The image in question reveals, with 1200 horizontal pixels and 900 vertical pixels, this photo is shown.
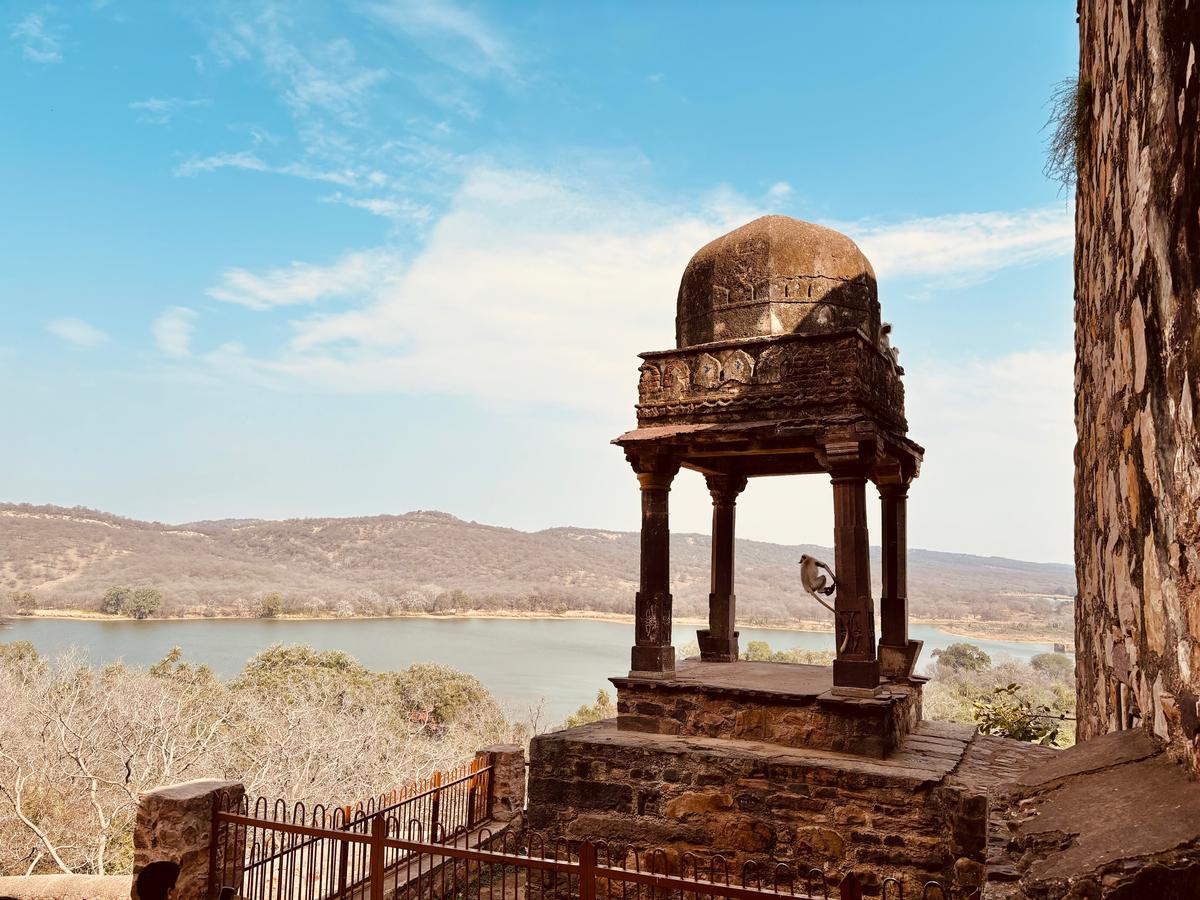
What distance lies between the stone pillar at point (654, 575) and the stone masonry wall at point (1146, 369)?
19.4 ft

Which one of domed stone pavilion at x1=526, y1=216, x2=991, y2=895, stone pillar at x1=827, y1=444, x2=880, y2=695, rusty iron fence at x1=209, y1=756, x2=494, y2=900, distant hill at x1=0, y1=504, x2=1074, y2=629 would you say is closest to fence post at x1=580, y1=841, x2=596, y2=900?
rusty iron fence at x1=209, y1=756, x2=494, y2=900

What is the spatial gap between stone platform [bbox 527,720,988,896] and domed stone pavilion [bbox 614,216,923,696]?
2.72 ft

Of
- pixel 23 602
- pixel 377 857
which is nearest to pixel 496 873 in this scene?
pixel 377 857

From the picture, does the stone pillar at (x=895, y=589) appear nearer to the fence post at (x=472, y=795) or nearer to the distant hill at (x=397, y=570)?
the fence post at (x=472, y=795)

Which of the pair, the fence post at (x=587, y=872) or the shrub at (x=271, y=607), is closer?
the fence post at (x=587, y=872)

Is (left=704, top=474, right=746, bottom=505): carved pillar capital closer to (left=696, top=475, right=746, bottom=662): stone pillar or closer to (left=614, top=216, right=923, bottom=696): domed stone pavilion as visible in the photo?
(left=696, top=475, right=746, bottom=662): stone pillar

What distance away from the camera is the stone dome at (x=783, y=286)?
27.7 ft

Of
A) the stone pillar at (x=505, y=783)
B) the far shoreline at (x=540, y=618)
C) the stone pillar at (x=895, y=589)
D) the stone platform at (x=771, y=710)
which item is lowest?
the far shoreline at (x=540, y=618)

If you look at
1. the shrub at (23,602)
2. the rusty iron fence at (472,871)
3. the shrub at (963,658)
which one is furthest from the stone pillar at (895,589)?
the shrub at (23,602)

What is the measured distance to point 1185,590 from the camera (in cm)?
133

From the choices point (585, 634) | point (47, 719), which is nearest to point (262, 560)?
point (585, 634)

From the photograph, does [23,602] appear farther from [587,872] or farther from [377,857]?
[587,872]

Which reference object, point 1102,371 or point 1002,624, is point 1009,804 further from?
point 1002,624

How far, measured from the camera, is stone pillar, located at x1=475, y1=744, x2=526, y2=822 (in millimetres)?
9289
